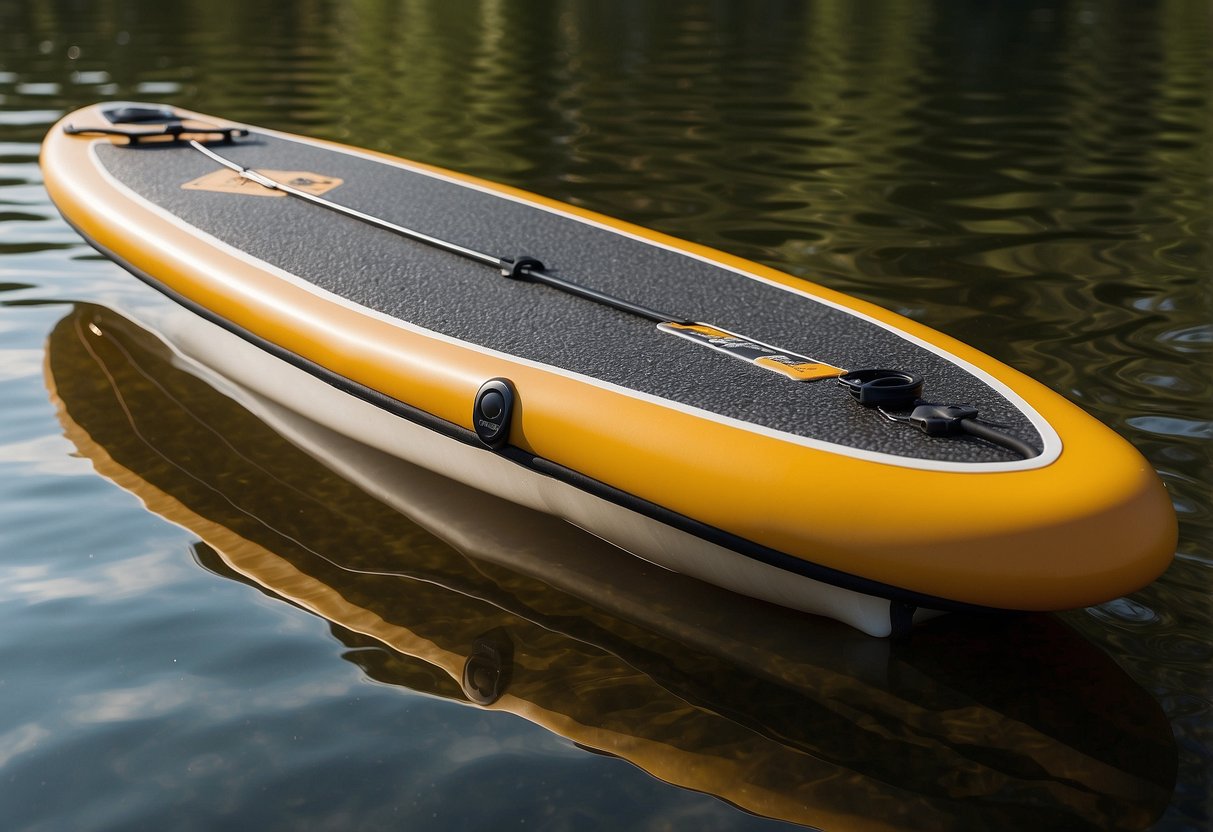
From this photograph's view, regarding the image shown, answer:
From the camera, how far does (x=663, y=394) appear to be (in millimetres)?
2893

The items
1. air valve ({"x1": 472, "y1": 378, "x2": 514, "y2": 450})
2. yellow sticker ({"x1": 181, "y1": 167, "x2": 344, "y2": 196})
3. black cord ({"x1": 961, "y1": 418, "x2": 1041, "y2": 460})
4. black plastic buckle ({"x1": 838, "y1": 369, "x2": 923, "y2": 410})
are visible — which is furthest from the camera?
yellow sticker ({"x1": 181, "y1": 167, "x2": 344, "y2": 196})

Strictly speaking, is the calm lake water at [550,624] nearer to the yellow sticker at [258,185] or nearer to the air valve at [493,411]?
the air valve at [493,411]

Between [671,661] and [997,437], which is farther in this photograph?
[671,661]

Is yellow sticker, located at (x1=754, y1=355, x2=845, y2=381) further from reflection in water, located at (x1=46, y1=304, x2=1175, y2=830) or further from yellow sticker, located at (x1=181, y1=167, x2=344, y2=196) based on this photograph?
yellow sticker, located at (x1=181, y1=167, x2=344, y2=196)

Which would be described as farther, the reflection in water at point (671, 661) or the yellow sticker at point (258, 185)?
the yellow sticker at point (258, 185)

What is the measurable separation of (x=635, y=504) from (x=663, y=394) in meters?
0.28

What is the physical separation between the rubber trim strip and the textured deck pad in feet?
0.80

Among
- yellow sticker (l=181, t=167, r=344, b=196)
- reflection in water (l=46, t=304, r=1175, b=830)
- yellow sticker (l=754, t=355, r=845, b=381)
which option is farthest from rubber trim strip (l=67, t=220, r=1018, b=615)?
yellow sticker (l=181, t=167, r=344, b=196)

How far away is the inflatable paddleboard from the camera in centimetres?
249

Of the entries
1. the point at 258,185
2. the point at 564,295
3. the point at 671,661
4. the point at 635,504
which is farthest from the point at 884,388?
the point at 258,185

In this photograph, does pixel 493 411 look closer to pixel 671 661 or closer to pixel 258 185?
pixel 671 661

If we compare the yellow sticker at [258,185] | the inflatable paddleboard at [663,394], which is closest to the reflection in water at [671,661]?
the inflatable paddleboard at [663,394]

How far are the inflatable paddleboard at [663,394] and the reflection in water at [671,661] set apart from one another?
12cm

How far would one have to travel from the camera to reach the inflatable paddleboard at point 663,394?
2.49 meters
